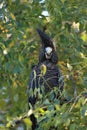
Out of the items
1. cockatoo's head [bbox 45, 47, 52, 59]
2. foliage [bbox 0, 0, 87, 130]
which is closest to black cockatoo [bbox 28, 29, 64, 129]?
cockatoo's head [bbox 45, 47, 52, 59]

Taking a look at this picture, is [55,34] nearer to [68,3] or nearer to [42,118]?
[68,3]

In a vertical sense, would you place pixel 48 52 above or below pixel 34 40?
above

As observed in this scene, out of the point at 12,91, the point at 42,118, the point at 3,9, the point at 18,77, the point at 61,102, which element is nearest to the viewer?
the point at 42,118

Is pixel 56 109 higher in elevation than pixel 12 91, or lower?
higher

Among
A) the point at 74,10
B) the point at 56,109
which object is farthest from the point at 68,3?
the point at 56,109

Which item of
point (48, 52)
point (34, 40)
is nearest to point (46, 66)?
point (48, 52)

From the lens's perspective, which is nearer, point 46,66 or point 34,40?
point 46,66

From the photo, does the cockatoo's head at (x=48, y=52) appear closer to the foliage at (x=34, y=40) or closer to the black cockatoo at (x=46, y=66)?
the black cockatoo at (x=46, y=66)

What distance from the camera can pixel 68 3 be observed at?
17.1 feet

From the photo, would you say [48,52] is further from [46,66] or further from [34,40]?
[34,40]

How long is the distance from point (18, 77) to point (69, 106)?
1796mm

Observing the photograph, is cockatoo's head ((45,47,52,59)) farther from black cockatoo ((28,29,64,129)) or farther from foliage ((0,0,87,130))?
foliage ((0,0,87,130))

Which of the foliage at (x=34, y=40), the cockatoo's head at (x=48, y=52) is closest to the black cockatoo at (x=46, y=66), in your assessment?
the cockatoo's head at (x=48, y=52)

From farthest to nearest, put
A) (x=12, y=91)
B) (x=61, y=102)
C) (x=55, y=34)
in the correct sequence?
(x=12, y=91) < (x=55, y=34) < (x=61, y=102)
